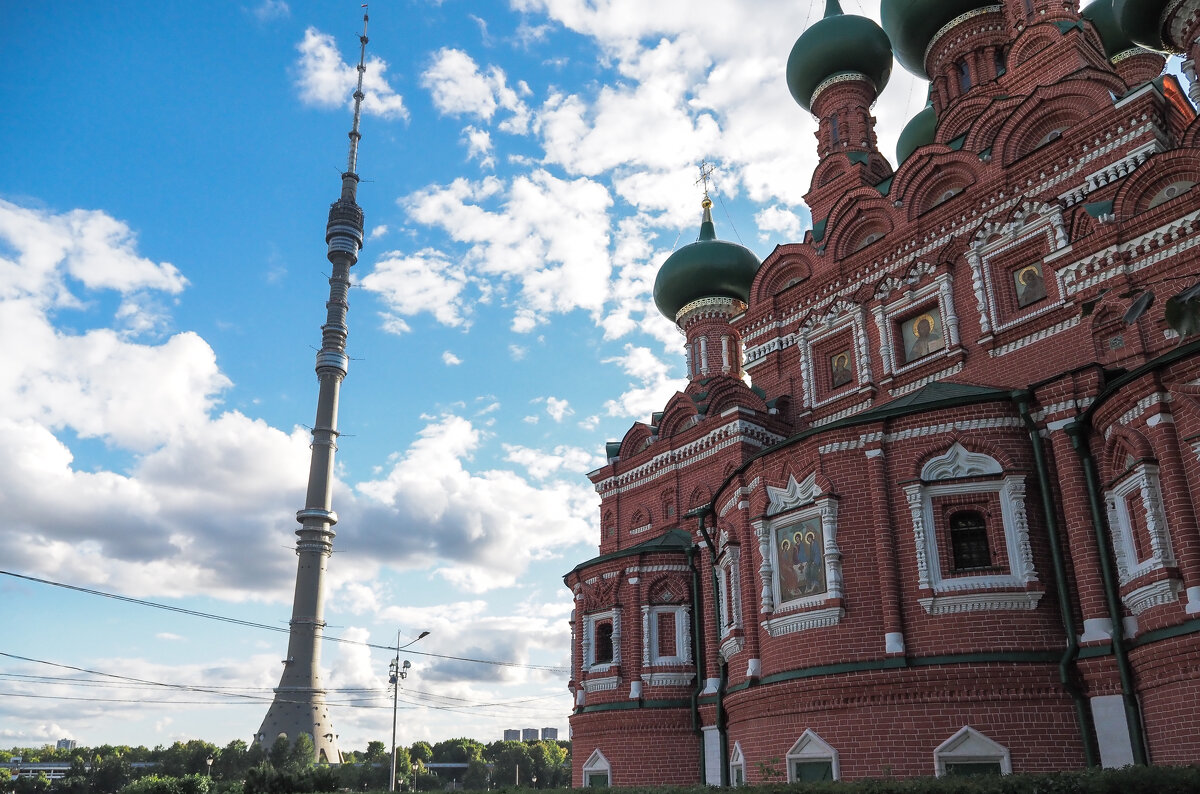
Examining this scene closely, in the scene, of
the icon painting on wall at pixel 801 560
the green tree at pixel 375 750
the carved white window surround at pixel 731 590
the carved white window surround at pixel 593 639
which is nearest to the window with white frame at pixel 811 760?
the icon painting on wall at pixel 801 560

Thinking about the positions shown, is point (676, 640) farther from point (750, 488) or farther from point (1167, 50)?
point (1167, 50)

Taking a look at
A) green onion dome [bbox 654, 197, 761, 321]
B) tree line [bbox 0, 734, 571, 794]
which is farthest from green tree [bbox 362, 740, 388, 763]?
green onion dome [bbox 654, 197, 761, 321]

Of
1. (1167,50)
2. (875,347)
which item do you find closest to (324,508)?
(875,347)

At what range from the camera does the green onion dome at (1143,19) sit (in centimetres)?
1457

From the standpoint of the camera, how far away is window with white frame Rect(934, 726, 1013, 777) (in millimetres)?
9211

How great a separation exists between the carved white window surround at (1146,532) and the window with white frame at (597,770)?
8522mm

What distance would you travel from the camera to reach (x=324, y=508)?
57.8 meters

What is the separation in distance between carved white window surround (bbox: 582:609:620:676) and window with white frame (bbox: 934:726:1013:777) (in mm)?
6513

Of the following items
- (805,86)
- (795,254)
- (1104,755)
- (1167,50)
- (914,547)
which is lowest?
(1104,755)

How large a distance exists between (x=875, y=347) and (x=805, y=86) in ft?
27.7

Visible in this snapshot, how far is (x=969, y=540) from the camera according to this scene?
10.3 m

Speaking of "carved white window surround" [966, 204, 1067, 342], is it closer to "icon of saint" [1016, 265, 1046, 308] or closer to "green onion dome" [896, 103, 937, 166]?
"icon of saint" [1016, 265, 1046, 308]

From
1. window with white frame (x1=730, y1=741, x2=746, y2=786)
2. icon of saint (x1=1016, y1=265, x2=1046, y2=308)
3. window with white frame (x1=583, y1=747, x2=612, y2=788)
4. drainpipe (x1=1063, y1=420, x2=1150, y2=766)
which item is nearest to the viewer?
drainpipe (x1=1063, y1=420, x2=1150, y2=766)

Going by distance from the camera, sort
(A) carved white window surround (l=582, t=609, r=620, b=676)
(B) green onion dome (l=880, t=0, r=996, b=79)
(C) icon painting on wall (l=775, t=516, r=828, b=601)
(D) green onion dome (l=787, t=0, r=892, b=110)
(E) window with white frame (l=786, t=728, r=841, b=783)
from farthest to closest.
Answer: (D) green onion dome (l=787, t=0, r=892, b=110) < (B) green onion dome (l=880, t=0, r=996, b=79) < (A) carved white window surround (l=582, t=609, r=620, b=676) < (C) icon painting on wall (l=775, t=516, r=828, b=601) < (E) window with white frame (l=786, t=728, r=841, b=783)
